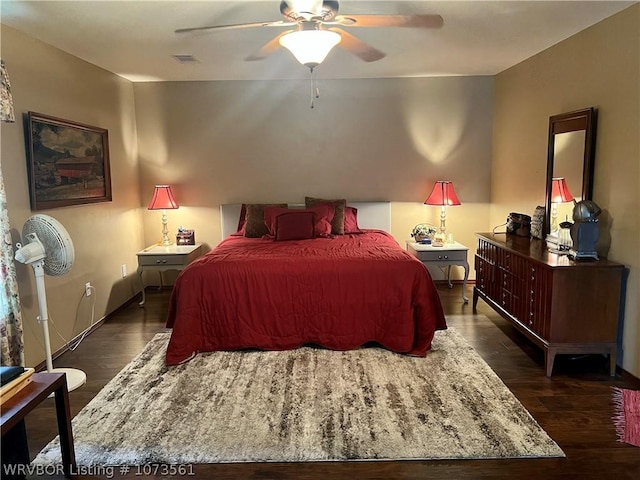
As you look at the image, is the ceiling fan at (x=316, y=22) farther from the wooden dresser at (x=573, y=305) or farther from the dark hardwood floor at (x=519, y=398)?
the dark hardwood floor at (x=519, y=398)

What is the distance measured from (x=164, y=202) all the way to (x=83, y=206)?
1070 millimetres

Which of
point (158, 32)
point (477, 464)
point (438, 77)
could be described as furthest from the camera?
point (438, 77)

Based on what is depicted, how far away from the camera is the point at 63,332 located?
365cm

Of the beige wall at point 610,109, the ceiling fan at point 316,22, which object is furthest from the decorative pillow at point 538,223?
the ceiling fan at point 316,22

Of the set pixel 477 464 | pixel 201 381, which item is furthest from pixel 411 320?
pixel 201 381

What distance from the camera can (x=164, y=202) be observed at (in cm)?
497

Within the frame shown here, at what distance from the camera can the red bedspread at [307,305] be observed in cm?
342

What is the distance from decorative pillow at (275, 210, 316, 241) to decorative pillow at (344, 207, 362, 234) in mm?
559

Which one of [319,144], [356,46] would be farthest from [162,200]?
[356,46]

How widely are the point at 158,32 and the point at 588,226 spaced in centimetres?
334

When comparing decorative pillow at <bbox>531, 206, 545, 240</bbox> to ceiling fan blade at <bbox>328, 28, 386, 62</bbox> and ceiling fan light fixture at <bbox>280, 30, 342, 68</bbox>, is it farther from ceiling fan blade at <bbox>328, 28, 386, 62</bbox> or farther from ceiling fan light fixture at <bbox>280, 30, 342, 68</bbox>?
ceiling fan light fixture at <bbox>280, 30, 342, 68</bbox>

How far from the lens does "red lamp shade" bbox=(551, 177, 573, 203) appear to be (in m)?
3.63

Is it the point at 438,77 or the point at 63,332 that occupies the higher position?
the point at 438,77

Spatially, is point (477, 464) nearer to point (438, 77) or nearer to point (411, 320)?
point (411, 320)
